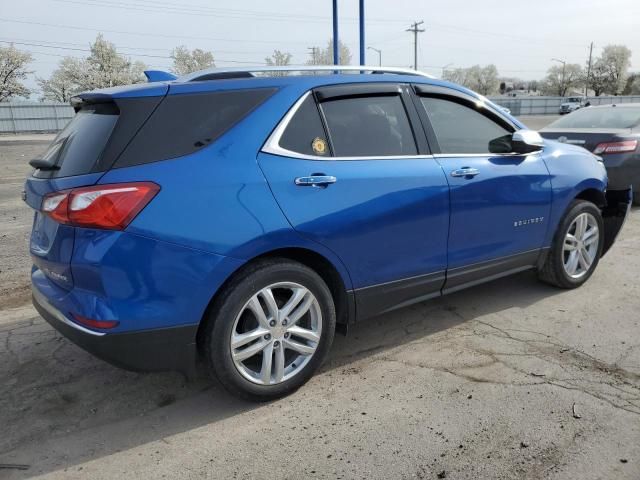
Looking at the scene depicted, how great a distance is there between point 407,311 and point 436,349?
2.31 ft

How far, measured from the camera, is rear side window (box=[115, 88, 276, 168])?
2.60 m

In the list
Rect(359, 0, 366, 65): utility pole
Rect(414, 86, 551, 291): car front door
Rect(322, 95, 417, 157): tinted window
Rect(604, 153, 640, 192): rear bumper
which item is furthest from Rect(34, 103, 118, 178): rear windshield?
Answer: Rect(359, 0, 366, 65): utility pole

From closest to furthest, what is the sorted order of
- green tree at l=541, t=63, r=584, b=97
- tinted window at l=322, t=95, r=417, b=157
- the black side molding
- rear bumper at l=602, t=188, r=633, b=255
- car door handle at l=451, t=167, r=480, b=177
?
1. tinted window at l=322, t=95, r=417, b=157
2. the black side molding
3. car door handle at l=451, t=167, r=480, b=177
4. rear bumper at l=602, t=188, r=633, b=255
5. green tree at l=541, t=63, r=584, b=97

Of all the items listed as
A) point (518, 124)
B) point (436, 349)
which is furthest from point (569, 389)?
point (518, 124)

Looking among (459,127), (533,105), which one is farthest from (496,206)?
(533,105)

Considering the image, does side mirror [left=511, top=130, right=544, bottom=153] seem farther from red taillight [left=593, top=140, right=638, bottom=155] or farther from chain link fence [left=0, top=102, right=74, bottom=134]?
chain link fence [left=0, top=102, right=74, bottom=134]

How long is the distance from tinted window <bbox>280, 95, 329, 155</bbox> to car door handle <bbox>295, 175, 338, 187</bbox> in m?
0.16

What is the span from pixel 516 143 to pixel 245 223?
2285 millimetres

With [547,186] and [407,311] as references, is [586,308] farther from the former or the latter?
[407,311]

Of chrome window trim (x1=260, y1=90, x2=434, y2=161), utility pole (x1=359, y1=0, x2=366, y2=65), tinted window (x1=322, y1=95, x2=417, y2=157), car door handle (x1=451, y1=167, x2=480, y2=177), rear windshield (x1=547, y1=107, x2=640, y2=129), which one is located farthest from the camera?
utility pole (x1=359, y1=0, x2=366, y2=65)

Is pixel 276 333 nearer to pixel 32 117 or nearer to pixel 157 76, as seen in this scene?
pixel 157 76

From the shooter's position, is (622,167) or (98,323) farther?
(622,167)

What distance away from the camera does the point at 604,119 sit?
8.13 metres

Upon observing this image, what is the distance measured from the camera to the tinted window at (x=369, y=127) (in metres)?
3.18
